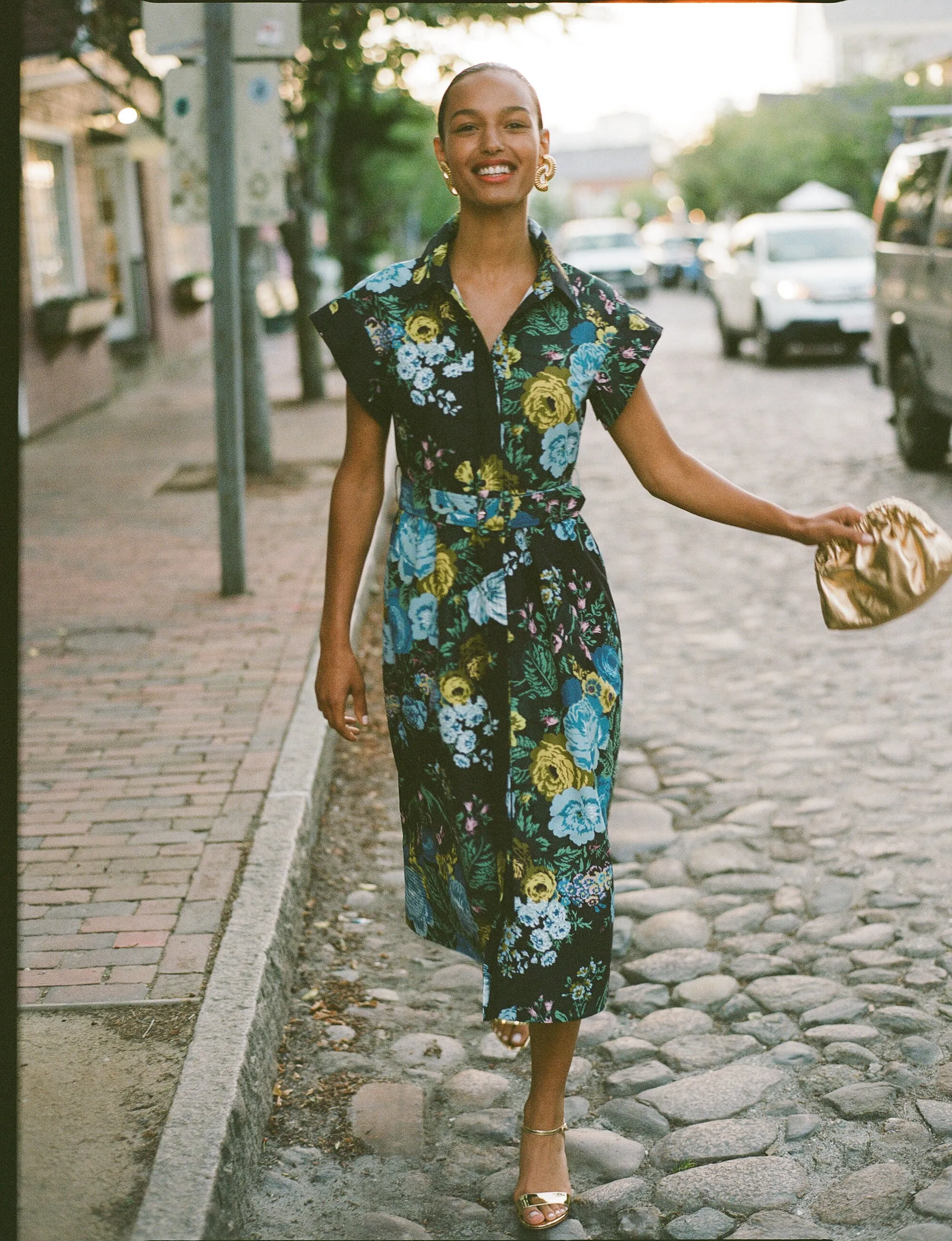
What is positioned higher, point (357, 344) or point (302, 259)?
point (302, 259)

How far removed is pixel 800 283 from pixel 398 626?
1614 cm

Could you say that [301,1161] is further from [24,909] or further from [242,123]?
[242,123]

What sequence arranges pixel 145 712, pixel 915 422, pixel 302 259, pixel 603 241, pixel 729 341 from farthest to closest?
pixel 603 241 → pixel 729 341 → pixel 302 259 → pixel 915 422 → pixel 145 712

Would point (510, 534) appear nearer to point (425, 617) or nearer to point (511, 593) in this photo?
point (511, 593)

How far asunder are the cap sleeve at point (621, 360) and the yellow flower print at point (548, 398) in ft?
0.24

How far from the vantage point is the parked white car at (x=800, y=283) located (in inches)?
707

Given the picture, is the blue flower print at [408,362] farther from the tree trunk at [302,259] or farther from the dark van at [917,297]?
the tree trunk at [302,259]

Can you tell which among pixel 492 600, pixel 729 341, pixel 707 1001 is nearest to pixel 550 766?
pixel 492 600

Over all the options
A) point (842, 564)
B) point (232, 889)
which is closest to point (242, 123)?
point (232, 889)

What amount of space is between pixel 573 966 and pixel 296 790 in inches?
76.6

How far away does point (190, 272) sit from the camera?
2416 cm

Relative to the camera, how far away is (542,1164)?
2.93m

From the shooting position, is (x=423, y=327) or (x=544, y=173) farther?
(x=544, y=173)

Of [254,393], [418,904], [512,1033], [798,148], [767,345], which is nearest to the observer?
[418,904]
